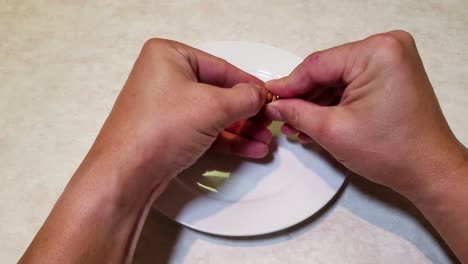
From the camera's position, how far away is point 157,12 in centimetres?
86

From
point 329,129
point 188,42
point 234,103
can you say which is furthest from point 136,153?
point 188,42

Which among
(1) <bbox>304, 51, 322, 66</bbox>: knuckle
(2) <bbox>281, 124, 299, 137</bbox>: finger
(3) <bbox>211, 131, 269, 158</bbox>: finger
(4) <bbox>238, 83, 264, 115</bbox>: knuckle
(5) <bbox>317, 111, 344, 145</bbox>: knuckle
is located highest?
(1) <bbox>304, 51, 322, 66</bbox>: knuckle

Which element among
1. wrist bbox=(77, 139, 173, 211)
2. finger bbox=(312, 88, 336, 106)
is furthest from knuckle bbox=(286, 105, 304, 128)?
wrist bbox=(77, 139, 173, 211)

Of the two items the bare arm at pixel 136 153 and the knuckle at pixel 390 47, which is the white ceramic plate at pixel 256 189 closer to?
the bare arm at pixel 136 153

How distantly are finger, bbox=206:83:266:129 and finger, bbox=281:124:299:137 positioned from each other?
77 mm

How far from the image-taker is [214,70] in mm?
Answer: 625

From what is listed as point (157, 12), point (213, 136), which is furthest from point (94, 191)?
point (157, 12)

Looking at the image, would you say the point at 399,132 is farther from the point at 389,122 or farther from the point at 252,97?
the point at 252,97

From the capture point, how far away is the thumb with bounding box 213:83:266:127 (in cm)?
55

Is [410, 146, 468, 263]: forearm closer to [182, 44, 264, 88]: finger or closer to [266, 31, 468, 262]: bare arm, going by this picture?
[266, 31, 468, 262]: bare arm

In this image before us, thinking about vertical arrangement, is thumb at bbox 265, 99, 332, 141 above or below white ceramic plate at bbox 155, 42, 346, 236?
above

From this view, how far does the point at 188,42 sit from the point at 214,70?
225 millimetres

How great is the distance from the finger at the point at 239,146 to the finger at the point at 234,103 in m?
0.07

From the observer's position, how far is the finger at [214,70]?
613mm
